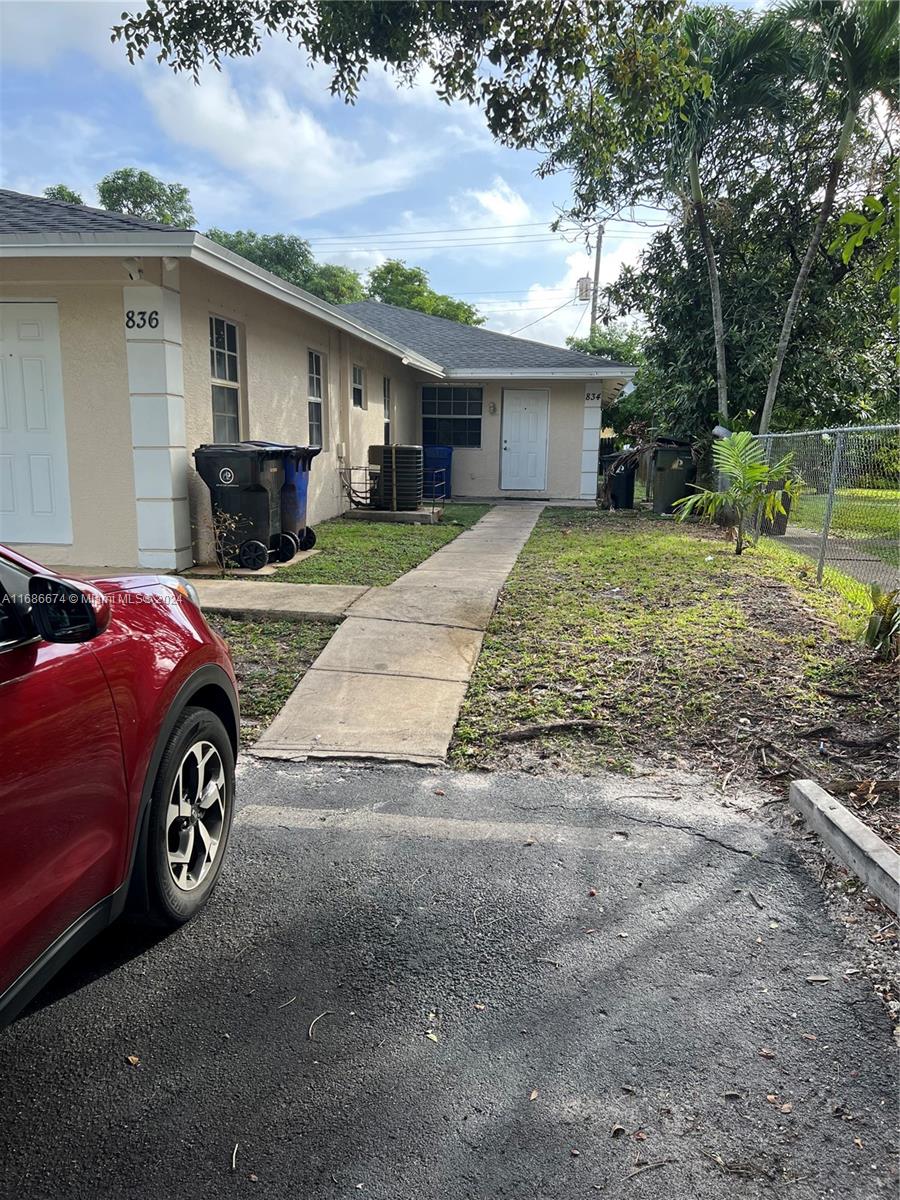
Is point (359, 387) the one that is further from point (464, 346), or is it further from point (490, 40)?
point (490, 40)

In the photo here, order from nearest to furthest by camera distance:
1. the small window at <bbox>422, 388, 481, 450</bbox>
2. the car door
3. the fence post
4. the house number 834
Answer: the car door → the fence post → the house number 834 → the small window at <bbox>422, 388, 481, 450</bbox>

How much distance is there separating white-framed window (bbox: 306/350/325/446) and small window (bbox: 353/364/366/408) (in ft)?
5.39

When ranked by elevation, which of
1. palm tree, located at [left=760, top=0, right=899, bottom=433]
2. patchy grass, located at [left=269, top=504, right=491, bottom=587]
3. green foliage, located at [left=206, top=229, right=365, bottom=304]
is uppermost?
green foliage, located at [left=206, top=229, right=365, bottom=304]

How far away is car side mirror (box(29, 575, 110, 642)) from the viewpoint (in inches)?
77.0

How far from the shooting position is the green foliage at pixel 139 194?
131ft

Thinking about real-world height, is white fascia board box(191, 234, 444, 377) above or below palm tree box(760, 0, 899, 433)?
below

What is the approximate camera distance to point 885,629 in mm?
5164

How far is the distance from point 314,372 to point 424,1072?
37.5 ft

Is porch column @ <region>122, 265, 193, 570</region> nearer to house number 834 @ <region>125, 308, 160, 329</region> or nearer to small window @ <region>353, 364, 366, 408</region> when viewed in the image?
house number 834 @ <region>125, 308, 160, 329</region>

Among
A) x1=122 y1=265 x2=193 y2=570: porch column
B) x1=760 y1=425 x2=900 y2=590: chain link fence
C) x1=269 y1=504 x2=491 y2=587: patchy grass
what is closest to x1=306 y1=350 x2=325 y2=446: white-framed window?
x1=269 y1=504 x2=491 y2=587: patchy grass

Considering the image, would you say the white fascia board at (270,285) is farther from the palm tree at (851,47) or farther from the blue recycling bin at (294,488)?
the palm tree at (851,47)

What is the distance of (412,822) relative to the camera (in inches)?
139

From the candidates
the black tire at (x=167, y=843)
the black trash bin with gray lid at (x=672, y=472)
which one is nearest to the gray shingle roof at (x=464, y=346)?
the black trash bin with gray lid at (x=672, y=472)

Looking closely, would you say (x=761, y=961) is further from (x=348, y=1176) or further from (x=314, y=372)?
(x=314, y=372)
